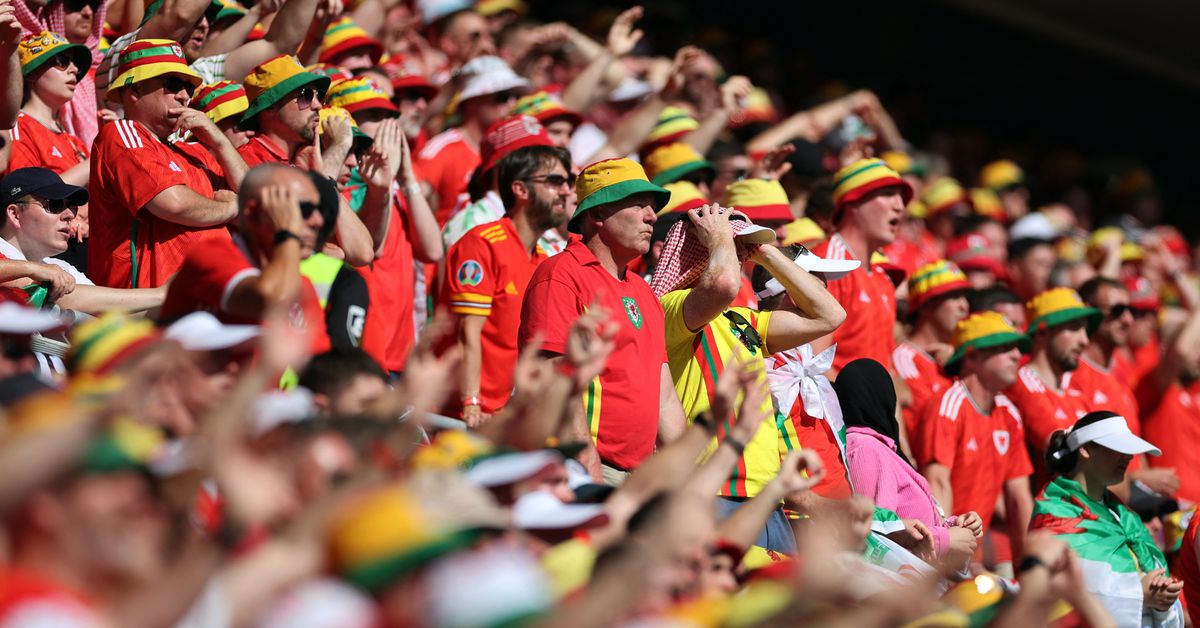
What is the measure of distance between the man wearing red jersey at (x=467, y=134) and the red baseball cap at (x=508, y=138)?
31cm

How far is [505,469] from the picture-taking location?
4.10m

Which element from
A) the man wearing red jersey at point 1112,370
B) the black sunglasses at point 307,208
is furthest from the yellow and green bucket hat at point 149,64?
the man wearing red jersey at point 1112,370

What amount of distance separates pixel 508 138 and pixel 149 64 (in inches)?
83.1

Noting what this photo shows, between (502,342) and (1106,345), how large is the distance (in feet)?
15.2

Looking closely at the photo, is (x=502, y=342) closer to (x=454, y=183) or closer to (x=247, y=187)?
(x=454, y=183)

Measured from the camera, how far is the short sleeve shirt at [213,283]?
4348 mm

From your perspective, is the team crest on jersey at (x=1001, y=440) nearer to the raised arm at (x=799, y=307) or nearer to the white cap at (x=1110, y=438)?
the white cap at (x=1110, y=438)

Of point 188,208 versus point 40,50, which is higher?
point 40,50

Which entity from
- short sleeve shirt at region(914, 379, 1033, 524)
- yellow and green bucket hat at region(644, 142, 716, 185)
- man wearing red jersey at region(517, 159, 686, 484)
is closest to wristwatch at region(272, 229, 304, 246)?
man wearing red jersey at region(517, 159, 686, 484)

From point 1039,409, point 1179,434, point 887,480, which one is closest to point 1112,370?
point 1179,434

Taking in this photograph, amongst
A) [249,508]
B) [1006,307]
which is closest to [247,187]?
[249,508]

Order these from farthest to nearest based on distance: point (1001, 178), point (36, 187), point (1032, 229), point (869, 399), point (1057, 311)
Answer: point (1001, 178) → point (1032, 229) → point (1057, 311) → point (869, 399) → point (36, 187)

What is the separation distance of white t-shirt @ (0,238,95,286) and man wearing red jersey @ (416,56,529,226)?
2.28 meters

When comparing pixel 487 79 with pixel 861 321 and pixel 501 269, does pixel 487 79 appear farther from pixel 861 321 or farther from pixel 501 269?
pixel 861 321
